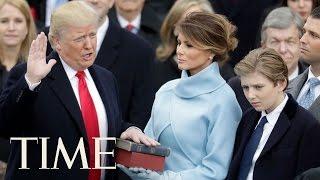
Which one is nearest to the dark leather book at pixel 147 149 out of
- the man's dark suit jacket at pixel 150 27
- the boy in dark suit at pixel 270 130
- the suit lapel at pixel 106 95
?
the suit lapel at pixel 106 95

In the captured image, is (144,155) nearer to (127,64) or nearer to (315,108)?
(315,108)

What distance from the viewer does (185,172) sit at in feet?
21.8

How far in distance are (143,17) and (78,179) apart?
3820 millimetres

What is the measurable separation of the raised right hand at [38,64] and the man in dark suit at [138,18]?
138 inches

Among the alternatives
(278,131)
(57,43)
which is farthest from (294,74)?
(57,43)

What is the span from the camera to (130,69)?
8.70 m

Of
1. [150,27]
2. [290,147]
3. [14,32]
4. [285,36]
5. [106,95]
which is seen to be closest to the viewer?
[290,147]

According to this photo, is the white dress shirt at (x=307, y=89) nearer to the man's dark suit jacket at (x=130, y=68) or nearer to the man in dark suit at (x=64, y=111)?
the man in dark suit at (x=64, y=111)

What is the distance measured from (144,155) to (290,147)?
0.88 meters

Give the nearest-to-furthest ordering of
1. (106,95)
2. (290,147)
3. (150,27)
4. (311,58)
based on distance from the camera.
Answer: (290,147)
(106,95)
(311,58)
(150,27)

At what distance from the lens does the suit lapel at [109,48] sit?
28.4ft

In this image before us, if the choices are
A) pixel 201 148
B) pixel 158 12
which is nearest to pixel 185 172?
pixel 201 148

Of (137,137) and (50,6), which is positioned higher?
(50,6)

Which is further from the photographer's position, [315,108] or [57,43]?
[315,108]
